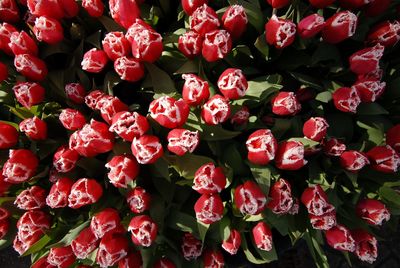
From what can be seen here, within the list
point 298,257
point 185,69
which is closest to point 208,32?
point 185,69

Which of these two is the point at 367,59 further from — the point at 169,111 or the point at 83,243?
the point at 83,243

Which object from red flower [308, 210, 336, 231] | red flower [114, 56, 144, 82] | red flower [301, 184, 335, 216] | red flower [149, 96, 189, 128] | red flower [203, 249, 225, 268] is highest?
red flower [114, 56, 144, 82]

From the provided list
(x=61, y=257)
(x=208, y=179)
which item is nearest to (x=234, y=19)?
(x=208, y=179)

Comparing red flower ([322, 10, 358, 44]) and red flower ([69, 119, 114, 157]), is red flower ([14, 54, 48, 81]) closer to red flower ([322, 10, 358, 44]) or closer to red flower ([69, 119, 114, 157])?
red flower ([69, 119, 114, 157])

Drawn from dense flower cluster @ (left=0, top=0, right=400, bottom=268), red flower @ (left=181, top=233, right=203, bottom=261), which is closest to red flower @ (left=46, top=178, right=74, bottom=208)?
dense flower cluster @ (left=0, top=0, right=400, bottom=268)

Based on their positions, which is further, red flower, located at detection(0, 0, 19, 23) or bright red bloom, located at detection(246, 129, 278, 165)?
red flower, located at detection(0, 0, 19, 23)

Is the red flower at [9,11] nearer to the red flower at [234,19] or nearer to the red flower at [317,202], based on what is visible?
the red flower at [234,19]

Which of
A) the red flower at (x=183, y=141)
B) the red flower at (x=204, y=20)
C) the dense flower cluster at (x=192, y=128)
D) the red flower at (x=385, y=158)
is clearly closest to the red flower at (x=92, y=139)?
the dense flower cluster at (x=192, y=128)
